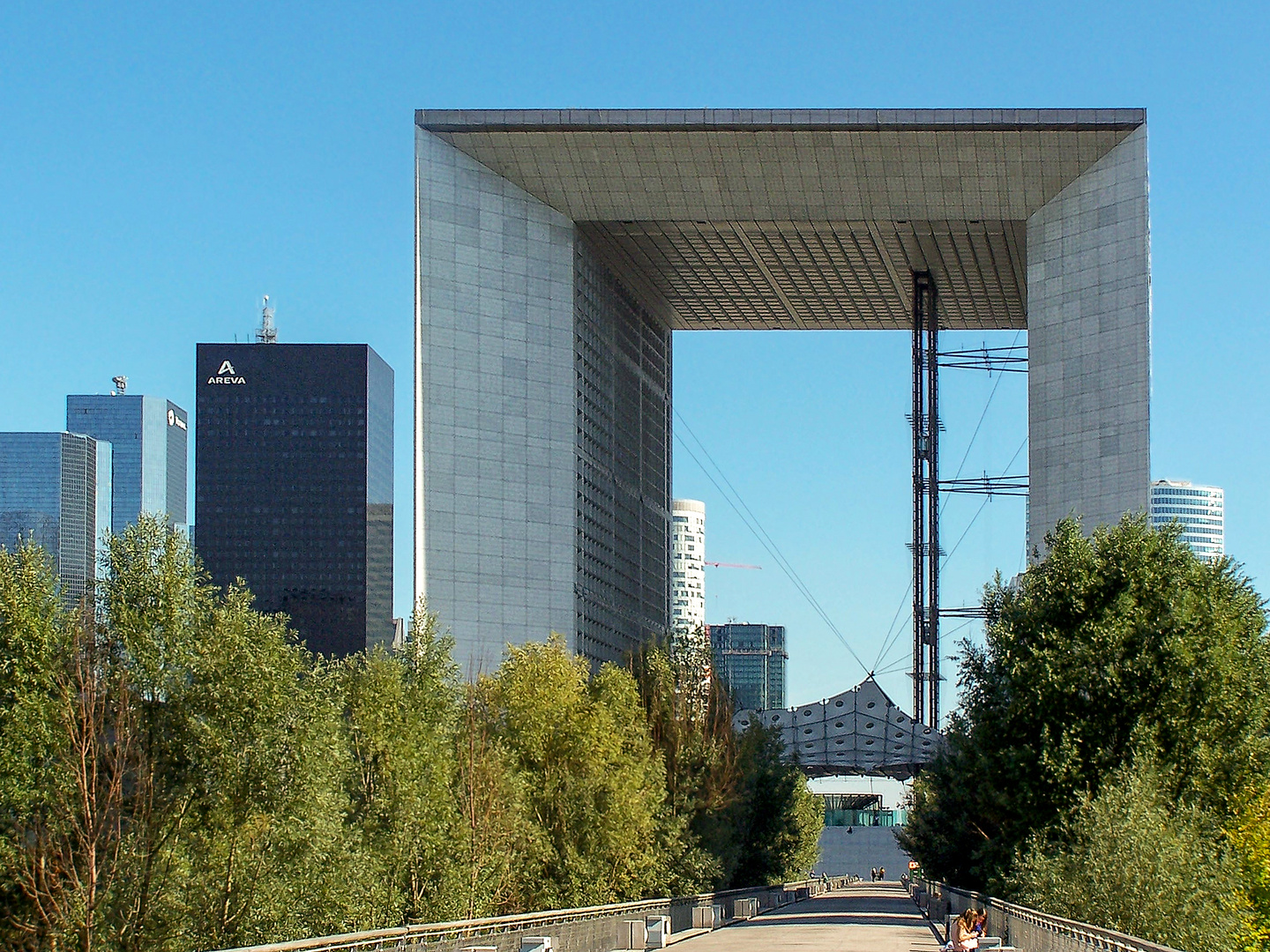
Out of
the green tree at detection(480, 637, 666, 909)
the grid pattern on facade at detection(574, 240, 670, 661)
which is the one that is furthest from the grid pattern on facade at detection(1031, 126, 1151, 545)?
the green tree at detection(480, 637, 666, 909)

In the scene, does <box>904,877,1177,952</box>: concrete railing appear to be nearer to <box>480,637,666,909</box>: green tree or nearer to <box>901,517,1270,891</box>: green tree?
<box>901,517,1270,891</box>: green tree

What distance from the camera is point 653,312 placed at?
103m

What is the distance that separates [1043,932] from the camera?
33781 mm

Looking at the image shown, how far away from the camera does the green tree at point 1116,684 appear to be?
45.6 metres

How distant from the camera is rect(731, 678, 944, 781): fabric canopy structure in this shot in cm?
9881

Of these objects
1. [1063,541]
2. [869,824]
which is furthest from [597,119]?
[869,824]

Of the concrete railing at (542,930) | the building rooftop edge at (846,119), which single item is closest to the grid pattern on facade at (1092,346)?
the building rooftop edge at (846,119)

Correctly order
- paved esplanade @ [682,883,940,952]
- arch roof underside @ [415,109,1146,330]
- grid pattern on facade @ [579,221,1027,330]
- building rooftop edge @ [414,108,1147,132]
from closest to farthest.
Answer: paved esplanade @ [682,883,940,952] < building rooftop edge @ [414,108,1147,132] < arch roof underside @ [415,109,1146,330] < grid pattern on facade @ [579,221,1027,330]

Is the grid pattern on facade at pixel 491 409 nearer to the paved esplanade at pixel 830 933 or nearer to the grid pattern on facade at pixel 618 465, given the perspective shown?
the grid pattern on facade at pixel 618 465

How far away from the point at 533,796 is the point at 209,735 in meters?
19.9

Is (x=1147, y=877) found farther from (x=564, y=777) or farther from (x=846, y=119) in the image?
(x=846, y=119)

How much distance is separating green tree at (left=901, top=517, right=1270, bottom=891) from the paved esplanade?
4.26m

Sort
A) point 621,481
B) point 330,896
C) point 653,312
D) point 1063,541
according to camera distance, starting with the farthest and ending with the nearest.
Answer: point 653,312 → point 621,481 → point 1063,541 → point 330,896

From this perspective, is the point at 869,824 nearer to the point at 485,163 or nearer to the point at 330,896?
the point at 485,163
